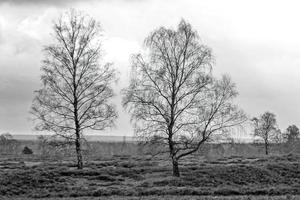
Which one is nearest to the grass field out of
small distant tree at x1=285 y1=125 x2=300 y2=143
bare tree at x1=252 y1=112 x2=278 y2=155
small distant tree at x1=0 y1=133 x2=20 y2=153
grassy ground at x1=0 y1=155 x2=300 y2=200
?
grassy ground at x1=0 y1=155 x2=300 y2=200

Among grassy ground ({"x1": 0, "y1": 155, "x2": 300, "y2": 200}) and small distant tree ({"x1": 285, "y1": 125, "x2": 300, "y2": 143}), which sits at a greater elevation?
small distant tree ({"x1": 285, "y1": 125, "x2": 300, "y2": 143})

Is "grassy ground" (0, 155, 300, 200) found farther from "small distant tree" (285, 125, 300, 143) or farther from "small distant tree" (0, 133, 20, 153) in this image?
"small distant tree" (0, 133, 20, 153)

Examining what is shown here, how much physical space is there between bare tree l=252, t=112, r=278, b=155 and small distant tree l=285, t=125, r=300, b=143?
1547 centimetres

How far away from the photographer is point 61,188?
31062mm

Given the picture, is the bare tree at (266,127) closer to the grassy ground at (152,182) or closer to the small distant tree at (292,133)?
the small distant tree at (292,133)

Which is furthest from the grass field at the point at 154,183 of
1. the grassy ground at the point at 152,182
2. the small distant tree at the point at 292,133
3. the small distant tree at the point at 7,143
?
the small distant tree at the point at 7,143

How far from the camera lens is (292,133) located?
3780 inches

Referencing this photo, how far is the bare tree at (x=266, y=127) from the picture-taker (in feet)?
259

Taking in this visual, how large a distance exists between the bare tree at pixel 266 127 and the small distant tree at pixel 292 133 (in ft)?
50.8

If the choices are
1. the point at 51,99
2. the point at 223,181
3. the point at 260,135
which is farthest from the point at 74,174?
the point at 260,135

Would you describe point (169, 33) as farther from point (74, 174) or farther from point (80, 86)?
point (74, 174)

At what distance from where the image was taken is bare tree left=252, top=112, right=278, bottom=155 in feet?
259

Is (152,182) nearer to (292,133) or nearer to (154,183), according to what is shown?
(154,183)

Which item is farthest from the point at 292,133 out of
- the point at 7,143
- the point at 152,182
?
the point at 152,182
